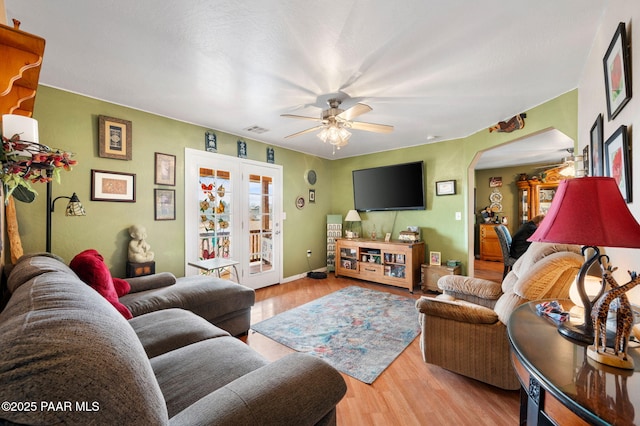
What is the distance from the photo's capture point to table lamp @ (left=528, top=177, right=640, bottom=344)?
870 millimetres

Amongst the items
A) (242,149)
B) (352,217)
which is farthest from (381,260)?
(242,149)

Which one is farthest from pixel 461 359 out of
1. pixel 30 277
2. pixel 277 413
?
pixel 30 277

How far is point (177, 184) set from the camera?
3383 mm

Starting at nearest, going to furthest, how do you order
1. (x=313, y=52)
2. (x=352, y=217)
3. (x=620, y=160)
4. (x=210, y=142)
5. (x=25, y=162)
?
(x=25, y=162) < (x=620, y=160) < (x=313, y=52) < (x=210, y=142) < (x=352, y=217)

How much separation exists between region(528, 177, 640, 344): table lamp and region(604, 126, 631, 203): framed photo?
49 centimetres

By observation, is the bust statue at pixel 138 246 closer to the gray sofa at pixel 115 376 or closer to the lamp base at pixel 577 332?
the gray sofa at pixel 115 376

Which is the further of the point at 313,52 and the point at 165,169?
the point at 165,169

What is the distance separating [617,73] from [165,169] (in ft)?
12.9

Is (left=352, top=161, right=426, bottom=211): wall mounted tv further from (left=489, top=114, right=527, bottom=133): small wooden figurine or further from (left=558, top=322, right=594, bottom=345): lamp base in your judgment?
(left=558, top=322, right=594, bottom=345): lamp base

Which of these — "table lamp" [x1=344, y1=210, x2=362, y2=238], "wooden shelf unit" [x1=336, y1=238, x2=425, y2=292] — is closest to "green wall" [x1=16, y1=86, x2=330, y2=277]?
"table lamp" [x1=344, y1=210, x2=362, y2=238]

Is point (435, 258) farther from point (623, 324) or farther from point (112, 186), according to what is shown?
point (112, 186)

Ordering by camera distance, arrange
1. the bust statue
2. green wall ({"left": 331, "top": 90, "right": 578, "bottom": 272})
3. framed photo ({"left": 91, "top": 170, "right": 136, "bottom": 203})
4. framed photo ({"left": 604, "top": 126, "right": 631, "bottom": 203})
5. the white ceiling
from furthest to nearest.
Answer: green wall ({"left": 331, "top": 90, "right": 578, "bottom": 272})
the bust statue
framed photo ({"left": 91, "top": 170, "right": 136, "bottom": 203})
the white ceiling
framed photo ({"left": 604, "top": 126, "right": 631, "bottom": 203})

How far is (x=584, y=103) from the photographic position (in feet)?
6.99

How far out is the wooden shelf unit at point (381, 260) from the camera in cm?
424
